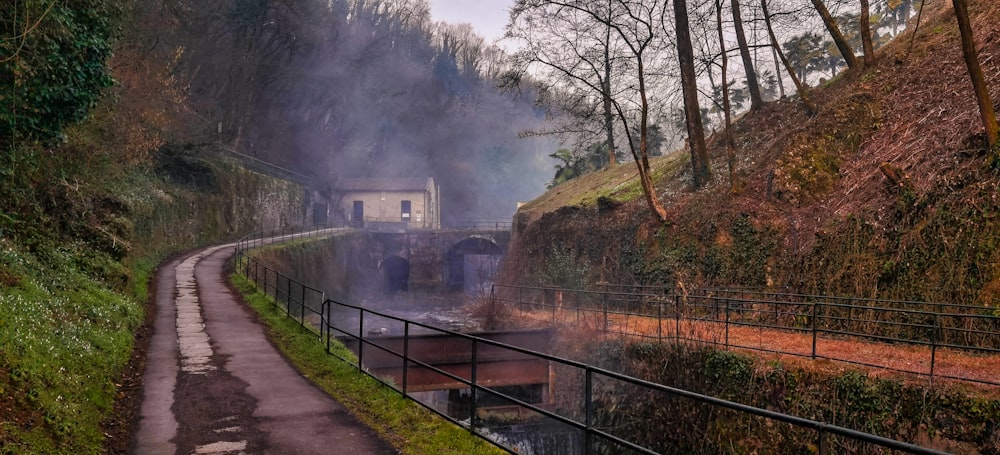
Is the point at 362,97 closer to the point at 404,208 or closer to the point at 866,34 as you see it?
the point at 404,208

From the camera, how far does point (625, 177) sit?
34.5 m

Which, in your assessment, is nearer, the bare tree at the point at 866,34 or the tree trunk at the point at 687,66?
the bare tree at the point at 866,34

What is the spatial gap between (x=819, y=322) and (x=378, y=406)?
1051 cm

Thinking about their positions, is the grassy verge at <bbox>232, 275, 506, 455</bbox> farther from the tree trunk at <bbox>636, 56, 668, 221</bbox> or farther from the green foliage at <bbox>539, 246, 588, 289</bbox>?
the tree trunk at <bbox>636, 56, 668, 221</bbox>

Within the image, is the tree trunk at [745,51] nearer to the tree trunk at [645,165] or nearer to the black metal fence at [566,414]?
the tree trunk at [645,165]

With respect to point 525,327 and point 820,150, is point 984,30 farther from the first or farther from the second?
point 525,327

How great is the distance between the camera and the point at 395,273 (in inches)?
1954

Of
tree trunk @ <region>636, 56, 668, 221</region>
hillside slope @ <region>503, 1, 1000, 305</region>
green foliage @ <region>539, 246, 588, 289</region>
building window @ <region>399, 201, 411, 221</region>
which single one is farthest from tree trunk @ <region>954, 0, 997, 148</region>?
building window @ <region>399, 201, 411, 221</region>

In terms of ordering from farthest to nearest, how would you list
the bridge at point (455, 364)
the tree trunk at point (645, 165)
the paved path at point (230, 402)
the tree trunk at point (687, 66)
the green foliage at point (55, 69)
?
1. the tree trunk at point (687, 66)
2. the tree trunk at point (645, 165)
3. the bridge at point (455, 364)
4. the green foliage at point (55, 69)
5. the paved path at point (230, 402)

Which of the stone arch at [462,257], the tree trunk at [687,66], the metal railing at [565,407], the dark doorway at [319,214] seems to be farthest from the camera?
the dark doorway at [319,214]

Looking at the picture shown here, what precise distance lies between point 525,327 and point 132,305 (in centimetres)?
1039

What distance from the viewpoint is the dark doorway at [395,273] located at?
47.2m

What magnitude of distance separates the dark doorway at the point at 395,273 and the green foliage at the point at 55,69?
33.1 metres

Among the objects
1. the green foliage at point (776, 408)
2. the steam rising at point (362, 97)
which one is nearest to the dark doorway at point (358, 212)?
the steam rising at point (362, 97)
